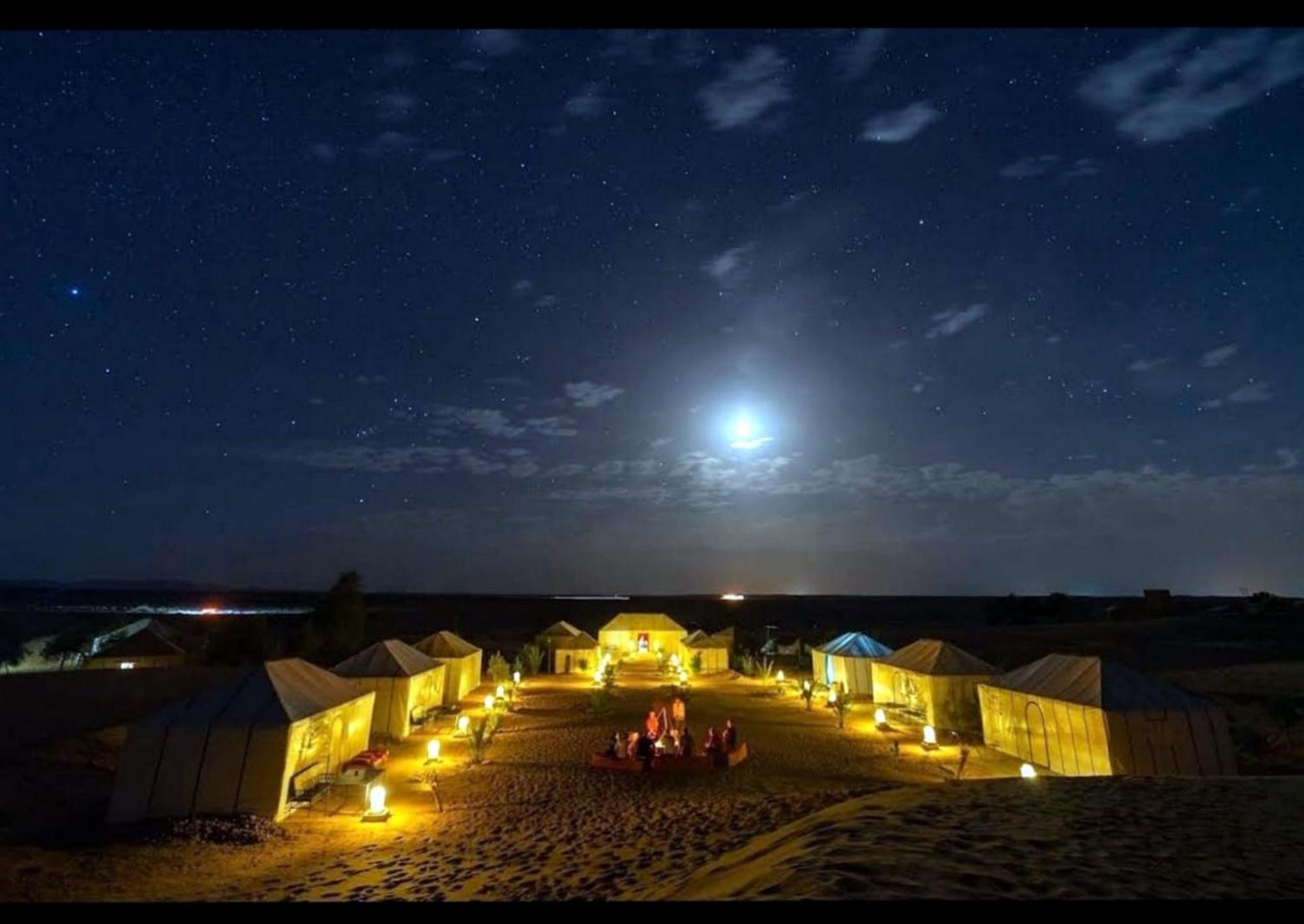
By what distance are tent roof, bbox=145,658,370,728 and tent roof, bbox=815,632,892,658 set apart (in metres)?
21.0

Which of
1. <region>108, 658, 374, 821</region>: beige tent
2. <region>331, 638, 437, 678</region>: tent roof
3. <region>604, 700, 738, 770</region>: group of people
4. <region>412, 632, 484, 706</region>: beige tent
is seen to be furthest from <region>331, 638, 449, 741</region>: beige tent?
<region>604, 700, 738, 770</region>: group of people

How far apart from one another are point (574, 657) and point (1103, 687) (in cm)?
2971

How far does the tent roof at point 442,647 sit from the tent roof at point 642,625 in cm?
2065

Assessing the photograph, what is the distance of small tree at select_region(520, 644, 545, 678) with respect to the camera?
37.0 meters

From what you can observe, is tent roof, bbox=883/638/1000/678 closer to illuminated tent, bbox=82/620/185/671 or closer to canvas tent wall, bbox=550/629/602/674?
canvas tent wall, bbox=550/629/602/674

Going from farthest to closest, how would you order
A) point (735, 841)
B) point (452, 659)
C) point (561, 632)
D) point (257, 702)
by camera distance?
point (561, 632) < point (452, 659) < point (257, 702) < point (735, 841)

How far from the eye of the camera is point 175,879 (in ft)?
31.9

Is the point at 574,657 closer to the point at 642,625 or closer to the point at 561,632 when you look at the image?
the point at 561,632

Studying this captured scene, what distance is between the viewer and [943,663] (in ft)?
70.9

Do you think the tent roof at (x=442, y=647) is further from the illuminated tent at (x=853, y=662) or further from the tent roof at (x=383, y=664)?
the illuminated tent at (x=853, y=662)

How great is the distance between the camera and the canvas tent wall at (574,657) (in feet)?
129

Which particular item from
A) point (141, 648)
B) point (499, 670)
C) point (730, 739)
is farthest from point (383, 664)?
point (141, 648)

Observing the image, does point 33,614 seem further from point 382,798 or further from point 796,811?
point 796,811

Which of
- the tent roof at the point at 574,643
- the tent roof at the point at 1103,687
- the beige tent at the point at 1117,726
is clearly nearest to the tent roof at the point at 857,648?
the tent roof at the point at 1103,687
